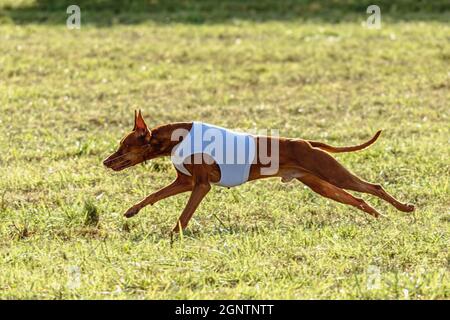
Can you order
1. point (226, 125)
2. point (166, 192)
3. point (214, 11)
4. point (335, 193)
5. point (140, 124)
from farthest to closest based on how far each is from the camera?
point (214, 11), point (226, 125), point (335, 193), point (166, 192), point (140, 124)

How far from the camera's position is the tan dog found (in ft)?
22.7

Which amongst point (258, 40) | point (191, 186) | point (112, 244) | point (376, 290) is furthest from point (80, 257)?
point (258, 40)

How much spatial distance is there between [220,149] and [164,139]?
341 millimetres

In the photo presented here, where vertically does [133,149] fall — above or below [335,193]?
above

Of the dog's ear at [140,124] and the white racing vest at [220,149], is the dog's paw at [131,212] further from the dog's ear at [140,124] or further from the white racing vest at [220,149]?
the dog's ear at [140,124]

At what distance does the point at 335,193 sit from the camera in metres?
7.39

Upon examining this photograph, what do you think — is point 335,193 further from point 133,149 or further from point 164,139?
point 133,149

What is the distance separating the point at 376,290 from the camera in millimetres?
5566

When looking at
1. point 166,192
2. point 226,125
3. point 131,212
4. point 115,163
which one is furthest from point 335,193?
point 226,125

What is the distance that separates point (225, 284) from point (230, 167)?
4.15 ft

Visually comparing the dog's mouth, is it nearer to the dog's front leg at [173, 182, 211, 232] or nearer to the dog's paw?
the dog's paw

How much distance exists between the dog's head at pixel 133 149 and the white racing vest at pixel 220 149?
0.59ft

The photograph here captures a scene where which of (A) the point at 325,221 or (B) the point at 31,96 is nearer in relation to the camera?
(A) the point at 325,221
